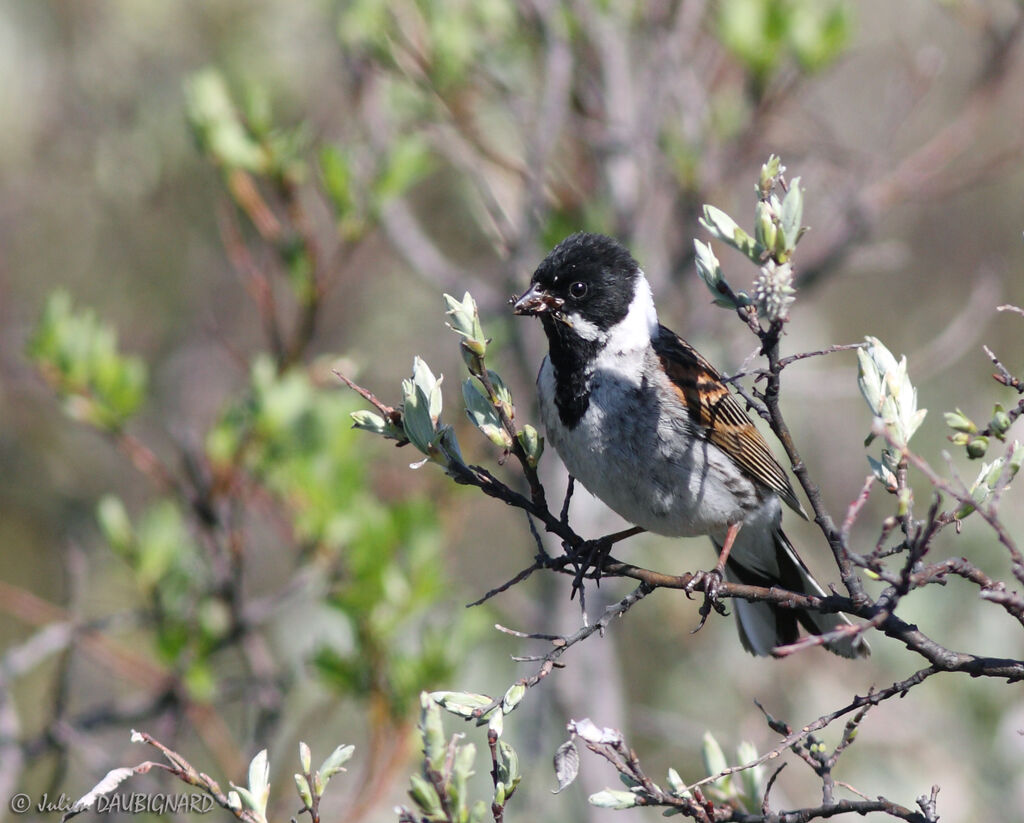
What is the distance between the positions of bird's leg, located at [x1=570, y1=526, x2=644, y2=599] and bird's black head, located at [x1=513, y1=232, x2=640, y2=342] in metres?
0.61

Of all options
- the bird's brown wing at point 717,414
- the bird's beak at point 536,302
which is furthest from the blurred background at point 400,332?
the bird's brown wing at point 717,414

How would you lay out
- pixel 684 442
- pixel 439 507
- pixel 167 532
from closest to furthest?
pixel 684 442
pixel 167 532
pixel 439 507

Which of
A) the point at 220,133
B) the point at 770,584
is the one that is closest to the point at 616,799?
the point at 770,584

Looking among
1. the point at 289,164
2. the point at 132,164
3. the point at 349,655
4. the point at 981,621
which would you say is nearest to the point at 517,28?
the point at 289,164

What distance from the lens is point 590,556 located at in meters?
2.79

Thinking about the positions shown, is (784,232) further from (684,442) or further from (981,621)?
(981,621)

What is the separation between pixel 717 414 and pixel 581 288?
0.56 metres

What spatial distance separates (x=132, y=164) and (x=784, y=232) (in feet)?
16.1

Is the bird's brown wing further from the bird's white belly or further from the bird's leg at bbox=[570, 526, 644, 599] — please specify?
the bird's leg at bbox=[570, 526, 644, 599]

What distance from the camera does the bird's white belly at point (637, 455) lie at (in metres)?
3.23

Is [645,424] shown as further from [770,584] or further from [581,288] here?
[770,584]

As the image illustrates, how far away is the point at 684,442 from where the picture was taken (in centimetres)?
331

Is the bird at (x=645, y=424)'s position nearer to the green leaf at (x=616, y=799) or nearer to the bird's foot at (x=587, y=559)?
the bird's foot at (x=587, y=559)

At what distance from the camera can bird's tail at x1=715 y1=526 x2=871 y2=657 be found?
11.5 ft
